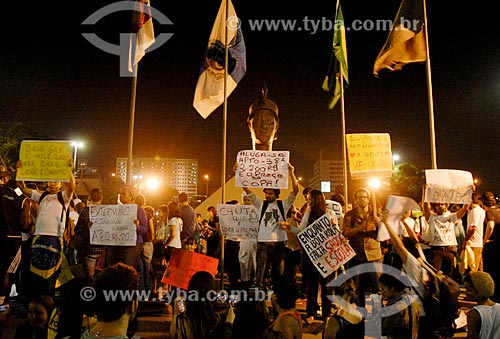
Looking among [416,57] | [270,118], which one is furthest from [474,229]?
[270,118]

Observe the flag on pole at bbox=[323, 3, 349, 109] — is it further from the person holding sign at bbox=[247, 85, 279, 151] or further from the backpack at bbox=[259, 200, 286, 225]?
the backpack at bbox=[259, 200, 286, 225]

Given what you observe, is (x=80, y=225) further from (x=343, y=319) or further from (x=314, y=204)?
(x=343, y=319)

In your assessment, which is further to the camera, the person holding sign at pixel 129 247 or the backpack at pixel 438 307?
the person holding sign at pixel 129 247

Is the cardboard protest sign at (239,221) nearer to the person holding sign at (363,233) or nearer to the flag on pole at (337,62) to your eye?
the person holding sign at (363,233)

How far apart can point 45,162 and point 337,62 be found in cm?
709

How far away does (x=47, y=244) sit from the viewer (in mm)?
6676

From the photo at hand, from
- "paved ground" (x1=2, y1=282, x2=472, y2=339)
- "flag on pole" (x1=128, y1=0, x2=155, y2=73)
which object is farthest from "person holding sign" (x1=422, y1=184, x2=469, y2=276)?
"flag on pole" (x1=128, y1=0, x2=155, y2=73)

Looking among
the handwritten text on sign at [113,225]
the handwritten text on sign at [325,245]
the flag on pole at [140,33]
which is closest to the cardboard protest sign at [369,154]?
the handwritten text on sign at [325,245]

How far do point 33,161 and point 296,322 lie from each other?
5104mm

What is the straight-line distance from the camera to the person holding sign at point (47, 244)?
21.8 feet

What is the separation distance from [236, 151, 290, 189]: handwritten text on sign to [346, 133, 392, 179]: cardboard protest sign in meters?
1.67

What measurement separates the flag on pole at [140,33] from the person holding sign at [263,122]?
8.41 feet

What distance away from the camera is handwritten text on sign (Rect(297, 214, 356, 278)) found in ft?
21.1

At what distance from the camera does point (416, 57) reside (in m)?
9.17
